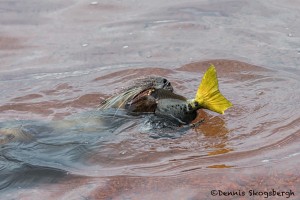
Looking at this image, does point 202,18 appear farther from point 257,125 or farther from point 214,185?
point 214,185

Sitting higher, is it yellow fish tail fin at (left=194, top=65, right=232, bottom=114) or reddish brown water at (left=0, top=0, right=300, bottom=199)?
yellow fish tail fin at (left=194, top=65, right=232, bottom=114)

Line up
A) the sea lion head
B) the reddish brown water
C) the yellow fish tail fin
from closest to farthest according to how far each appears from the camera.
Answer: the reddish brown water < the yellow fish tail fin < the sea lion head

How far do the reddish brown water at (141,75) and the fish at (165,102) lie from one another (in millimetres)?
97

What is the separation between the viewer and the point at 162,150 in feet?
12.0

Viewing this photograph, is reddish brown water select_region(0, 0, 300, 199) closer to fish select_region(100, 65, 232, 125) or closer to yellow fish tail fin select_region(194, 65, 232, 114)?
fish select_region(100, 65, 232, 125)

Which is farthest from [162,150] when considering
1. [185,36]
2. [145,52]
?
[185,36]

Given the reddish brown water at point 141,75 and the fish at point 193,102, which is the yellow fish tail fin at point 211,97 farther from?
the reddish brown water at point 141,75

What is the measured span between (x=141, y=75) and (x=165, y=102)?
1191 mm

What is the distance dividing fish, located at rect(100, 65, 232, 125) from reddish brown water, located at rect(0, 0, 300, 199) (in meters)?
0.10

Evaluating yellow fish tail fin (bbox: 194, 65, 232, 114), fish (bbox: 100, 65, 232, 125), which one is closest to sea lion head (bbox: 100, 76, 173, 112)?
fish (bbox: 100, 65, 232, 125)

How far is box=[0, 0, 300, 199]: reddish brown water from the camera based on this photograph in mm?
3367

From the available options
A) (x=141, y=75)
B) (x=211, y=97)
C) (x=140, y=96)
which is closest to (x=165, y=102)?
(x=140, y=96)

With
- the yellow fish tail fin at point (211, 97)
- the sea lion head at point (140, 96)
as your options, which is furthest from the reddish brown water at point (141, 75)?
the yellow fish tail fin at point (211, 97)

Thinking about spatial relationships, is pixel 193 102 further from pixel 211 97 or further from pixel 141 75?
pixel 141 75
